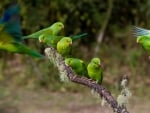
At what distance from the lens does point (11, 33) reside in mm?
808

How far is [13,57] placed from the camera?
22.4 ft

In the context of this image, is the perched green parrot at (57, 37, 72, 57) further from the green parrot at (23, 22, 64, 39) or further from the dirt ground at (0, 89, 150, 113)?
the dirt ground at (0, 89, 150, 113)

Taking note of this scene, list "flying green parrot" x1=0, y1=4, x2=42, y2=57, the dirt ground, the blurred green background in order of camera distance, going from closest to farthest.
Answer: "flying green parrot" x1=0, y1=4, x2=42, y2=57 → the dirt ground → the blurred green background

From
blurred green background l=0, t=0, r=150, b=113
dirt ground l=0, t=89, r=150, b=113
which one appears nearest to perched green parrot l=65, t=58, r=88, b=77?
dirt ground l=0, t=89, r=150, b=113

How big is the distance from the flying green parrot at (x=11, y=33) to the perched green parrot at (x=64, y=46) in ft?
0.29

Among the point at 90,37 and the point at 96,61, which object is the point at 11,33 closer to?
the point at 96,61

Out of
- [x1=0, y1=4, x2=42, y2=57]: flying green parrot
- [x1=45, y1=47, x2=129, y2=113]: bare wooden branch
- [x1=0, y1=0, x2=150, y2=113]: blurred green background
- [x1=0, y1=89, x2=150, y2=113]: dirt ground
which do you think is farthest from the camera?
[x1=0, y1=0, x2=150, y2=113]: blurred green background

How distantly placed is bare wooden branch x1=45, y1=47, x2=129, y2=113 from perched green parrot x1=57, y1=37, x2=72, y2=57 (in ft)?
0.04

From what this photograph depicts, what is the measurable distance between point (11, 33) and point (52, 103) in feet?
16.0

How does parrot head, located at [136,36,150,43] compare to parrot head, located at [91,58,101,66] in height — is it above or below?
above

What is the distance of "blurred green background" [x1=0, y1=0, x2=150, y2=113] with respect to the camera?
20.3ft

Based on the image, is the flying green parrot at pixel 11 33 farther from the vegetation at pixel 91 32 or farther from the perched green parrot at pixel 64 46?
the vegetation at pixel 91 32

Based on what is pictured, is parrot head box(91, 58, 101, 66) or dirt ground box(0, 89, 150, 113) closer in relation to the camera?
parrot head box(91, 58, 101, 66)

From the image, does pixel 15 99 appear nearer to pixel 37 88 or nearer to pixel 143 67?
pixel 37 88
